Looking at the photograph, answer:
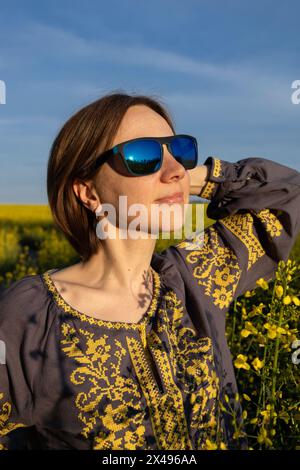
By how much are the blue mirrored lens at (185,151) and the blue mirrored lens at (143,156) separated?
4.3 inches

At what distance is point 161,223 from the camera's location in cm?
237

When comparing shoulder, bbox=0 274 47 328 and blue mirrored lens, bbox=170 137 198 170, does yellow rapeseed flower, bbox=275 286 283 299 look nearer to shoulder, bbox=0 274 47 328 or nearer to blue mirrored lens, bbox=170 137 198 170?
blue mirrored lens, bbox=170 137 198 170

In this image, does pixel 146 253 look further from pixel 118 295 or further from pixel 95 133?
pixel 95 133

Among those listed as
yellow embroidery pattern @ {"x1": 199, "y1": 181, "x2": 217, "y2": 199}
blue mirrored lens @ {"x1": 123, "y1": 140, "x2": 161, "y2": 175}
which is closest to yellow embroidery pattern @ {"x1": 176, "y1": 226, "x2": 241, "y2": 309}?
yellow embroidery pattern @ {"x1": 199, "y1": 181, "x2": 217, "y2": 199}

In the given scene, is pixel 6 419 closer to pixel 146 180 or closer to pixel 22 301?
pixel 22 301

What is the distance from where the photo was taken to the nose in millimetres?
2426

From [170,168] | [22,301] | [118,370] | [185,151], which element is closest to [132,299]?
[118,370]

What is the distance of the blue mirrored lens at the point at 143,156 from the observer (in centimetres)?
238

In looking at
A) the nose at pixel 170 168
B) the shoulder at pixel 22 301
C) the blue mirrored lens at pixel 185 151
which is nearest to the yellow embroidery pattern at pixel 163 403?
the shoulder at pixel 22 301

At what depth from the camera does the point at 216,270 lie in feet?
8.82

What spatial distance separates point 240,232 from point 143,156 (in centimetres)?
63

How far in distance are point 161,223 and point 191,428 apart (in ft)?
2.52
